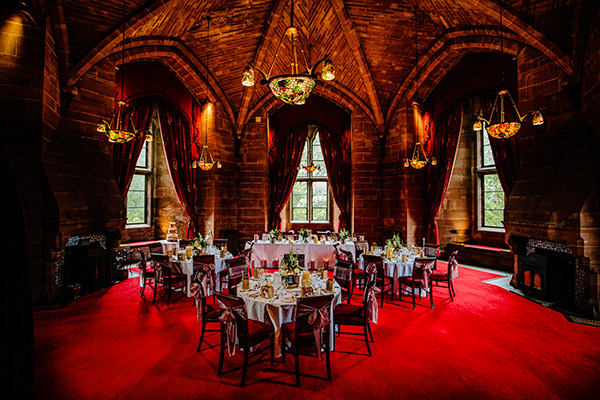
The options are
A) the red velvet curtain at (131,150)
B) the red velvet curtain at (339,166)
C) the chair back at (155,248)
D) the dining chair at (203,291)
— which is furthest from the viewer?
the red velvet curtain at (339,166)

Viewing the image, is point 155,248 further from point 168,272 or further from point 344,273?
point 344,273

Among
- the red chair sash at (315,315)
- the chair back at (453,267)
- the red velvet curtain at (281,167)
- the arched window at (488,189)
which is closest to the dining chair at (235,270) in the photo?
the red chair sash at (315,315)

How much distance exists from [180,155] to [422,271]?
786 cm

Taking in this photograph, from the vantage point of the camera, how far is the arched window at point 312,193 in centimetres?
1216

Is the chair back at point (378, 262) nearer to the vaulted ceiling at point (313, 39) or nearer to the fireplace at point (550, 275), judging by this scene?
the fireplace at point (550, 275)

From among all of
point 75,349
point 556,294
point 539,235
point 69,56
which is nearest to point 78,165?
point 69,56

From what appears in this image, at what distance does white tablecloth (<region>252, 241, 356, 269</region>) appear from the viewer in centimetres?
838

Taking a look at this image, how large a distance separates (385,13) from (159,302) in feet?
27.5

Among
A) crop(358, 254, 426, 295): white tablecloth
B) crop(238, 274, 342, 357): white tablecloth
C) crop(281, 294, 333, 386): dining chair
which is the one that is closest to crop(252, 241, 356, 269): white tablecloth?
crop(358, 254, 426, 295): white tablecloth

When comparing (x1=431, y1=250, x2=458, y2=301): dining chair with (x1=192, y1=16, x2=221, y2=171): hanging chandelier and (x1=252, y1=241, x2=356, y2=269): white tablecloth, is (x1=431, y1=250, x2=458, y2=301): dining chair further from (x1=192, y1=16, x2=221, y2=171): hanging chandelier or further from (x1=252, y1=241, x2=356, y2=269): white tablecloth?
(x1=192, y1=16, x2=221, y2=171): hanging chandelier

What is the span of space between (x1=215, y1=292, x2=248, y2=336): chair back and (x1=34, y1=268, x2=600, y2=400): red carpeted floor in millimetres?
610

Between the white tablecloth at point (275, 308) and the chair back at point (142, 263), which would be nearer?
the white tablecloth at point (275, 308)

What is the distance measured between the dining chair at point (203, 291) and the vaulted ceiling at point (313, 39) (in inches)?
181

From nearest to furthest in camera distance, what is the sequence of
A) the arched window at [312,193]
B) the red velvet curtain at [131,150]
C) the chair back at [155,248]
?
the chair back at [155,248] → the red velvet curtain at [131,150] → the arched window at [312,193]
